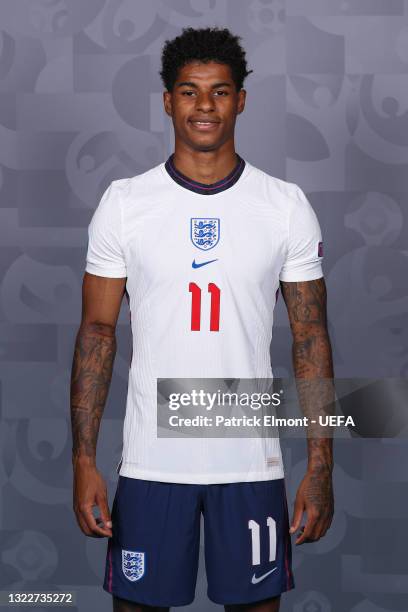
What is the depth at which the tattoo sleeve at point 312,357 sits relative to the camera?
287 centimetres

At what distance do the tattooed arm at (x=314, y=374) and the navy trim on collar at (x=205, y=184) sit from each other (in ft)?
1.02

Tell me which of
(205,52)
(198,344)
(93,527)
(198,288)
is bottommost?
(93,527)

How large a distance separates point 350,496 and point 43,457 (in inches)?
47.7

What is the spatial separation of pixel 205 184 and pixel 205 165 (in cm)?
5

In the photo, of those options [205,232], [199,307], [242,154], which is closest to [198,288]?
[199,307]

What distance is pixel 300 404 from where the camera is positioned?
2904mm

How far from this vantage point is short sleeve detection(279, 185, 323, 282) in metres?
2.86

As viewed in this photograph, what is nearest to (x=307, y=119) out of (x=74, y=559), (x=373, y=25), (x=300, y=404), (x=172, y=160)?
(x=373, y=25)

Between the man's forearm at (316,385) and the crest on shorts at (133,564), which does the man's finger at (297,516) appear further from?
the crest on shorts at (133,564)

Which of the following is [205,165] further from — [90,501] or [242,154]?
[242,154]

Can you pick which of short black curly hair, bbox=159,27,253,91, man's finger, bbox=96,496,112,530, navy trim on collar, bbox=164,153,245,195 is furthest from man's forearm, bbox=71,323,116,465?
short black curly hair, bbox=159,27,253,91

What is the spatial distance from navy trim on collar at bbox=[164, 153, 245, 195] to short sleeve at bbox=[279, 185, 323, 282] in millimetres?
176

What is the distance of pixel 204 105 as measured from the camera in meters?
2.84

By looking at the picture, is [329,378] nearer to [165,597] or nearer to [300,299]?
[300,299]
